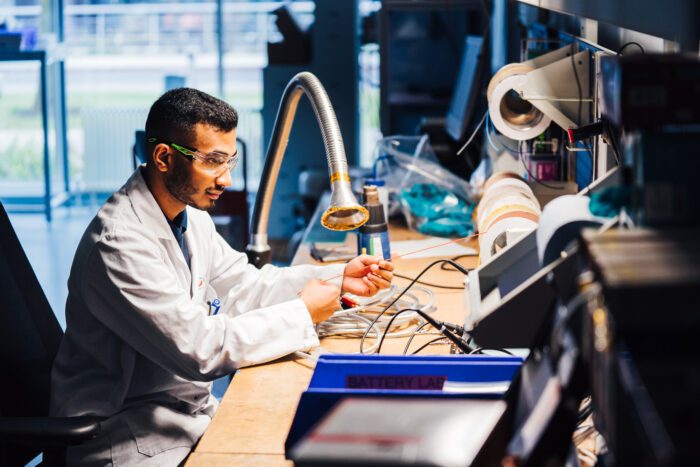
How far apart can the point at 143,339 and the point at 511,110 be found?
1066 mm

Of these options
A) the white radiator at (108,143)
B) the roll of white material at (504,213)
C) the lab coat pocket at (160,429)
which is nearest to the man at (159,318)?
the lab coat pocket at (160,429)

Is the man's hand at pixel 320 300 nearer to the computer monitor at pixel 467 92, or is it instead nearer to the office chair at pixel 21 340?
the office chair at pixel 21 340

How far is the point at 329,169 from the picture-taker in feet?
5.87

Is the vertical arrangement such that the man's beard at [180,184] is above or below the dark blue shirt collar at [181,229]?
above

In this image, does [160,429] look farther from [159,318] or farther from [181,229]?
[181,229]

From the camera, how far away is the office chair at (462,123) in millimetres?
3520

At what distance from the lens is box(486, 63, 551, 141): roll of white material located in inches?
83.5

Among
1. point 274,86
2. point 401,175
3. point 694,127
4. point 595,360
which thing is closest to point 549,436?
point 595,360

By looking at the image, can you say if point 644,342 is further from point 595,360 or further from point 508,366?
point 508,366

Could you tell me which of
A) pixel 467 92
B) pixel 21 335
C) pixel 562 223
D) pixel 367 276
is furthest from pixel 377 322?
pixel 467 92

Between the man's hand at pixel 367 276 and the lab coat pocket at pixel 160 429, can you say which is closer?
the lab coat pocket at pixel 160 429

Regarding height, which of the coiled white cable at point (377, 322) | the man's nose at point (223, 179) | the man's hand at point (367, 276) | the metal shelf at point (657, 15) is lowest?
the coiled white cable at point (377, 322)

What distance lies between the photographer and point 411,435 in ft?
2.53

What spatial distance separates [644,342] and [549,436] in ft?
0.44
